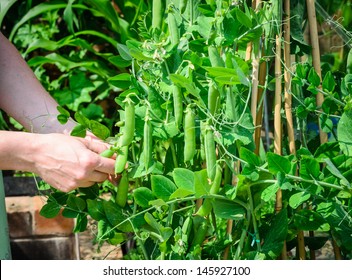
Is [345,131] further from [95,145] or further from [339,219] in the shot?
[95,145]

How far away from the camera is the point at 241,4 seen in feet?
4.46

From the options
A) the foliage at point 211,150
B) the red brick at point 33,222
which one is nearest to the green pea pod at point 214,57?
the foliage at point 211,150

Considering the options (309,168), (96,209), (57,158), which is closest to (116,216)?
(96,209)

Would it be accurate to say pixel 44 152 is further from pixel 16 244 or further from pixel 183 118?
pixel 16 244

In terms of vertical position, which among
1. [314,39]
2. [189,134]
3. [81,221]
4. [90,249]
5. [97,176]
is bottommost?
[90,249]

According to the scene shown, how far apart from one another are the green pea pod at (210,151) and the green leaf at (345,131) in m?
0.22

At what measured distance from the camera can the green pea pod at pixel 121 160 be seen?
1.31 meters

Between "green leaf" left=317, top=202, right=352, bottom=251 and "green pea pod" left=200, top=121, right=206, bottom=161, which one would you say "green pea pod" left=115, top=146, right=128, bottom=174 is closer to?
"green pea pod" left=200, top=121, right=206, bottom=161

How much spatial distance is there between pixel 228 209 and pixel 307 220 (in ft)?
0.50

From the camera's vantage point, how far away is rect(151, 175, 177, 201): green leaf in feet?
4.31

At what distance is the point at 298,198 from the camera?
1269mm

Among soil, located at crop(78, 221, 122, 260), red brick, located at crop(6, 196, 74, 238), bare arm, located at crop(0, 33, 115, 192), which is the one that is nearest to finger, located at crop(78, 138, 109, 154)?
bare arm, located at crop(0, 33, 115, 192)

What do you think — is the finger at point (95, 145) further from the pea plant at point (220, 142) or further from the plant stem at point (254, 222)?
the plant stem at point (254, 222)

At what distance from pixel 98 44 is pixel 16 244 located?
0.90 m
